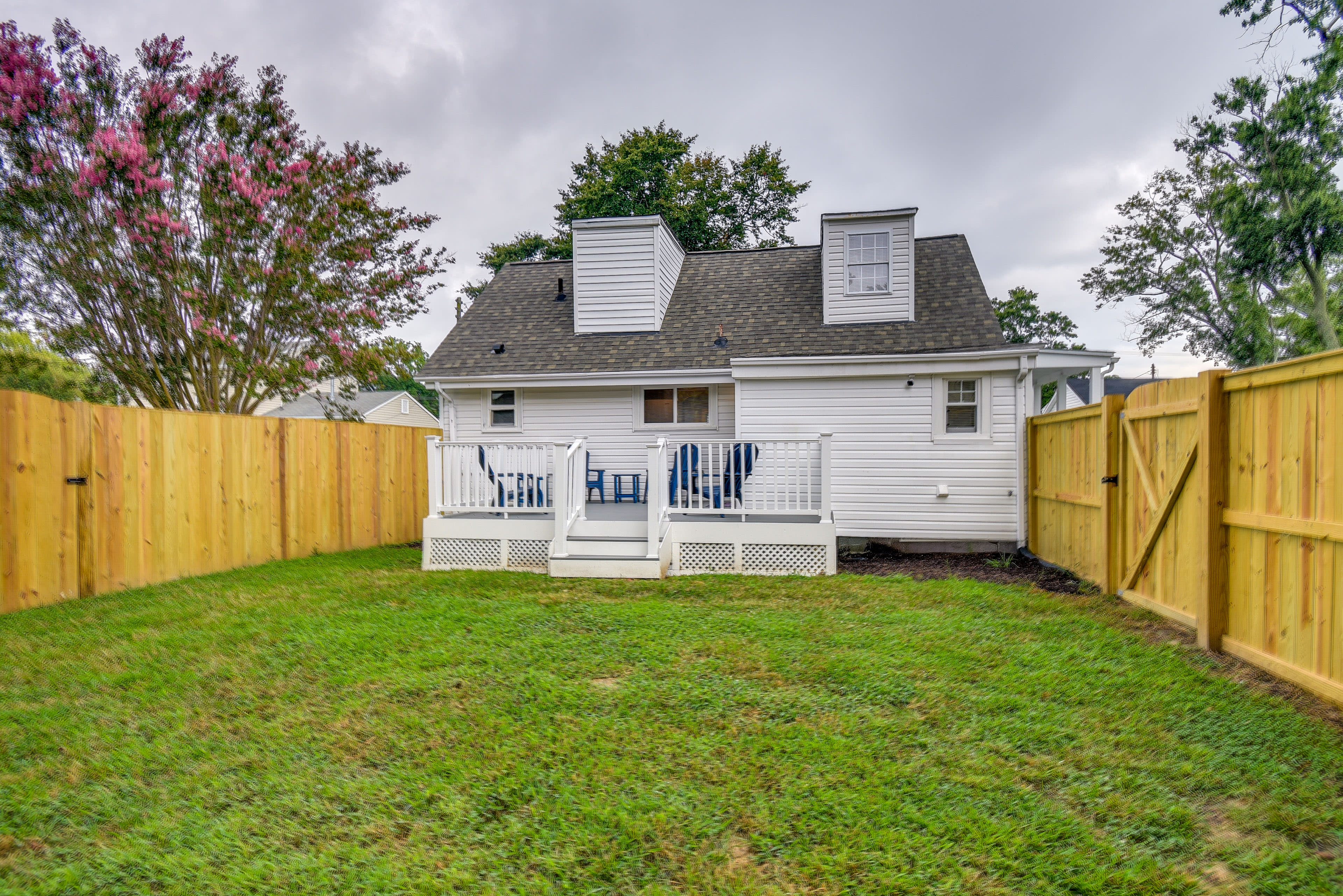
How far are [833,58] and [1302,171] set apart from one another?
17.3m

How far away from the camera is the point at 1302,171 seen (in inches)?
734

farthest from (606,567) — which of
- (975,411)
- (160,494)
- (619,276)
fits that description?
(619,276)

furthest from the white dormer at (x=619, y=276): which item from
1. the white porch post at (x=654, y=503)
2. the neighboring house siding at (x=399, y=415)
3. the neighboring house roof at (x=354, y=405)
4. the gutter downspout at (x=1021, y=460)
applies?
the neighboring house roof at (x=354, y=405)

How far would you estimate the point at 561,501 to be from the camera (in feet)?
23.1

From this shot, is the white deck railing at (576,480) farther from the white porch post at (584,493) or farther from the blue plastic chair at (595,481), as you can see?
the blue plastic chair at (595,481)

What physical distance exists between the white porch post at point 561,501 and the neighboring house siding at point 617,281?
4625mm

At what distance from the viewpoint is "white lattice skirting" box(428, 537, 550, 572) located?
7395 millimetres

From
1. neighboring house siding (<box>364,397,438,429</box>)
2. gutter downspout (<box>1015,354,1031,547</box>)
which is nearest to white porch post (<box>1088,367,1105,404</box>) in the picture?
gutter downspout (<box>1015,354,1031,547</box>)

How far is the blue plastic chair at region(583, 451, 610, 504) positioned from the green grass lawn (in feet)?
14.0

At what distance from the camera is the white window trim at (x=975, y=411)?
888 centimetres

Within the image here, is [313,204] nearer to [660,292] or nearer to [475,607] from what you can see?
[660,292]

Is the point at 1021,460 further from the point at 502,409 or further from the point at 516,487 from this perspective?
the point at 502,409

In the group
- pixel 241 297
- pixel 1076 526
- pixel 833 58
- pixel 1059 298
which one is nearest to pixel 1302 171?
pixel 1059 298

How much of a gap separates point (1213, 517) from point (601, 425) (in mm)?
7980
